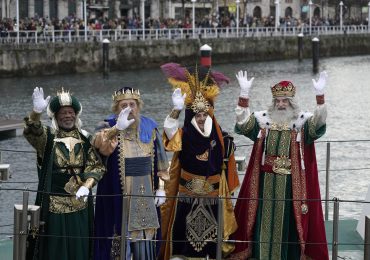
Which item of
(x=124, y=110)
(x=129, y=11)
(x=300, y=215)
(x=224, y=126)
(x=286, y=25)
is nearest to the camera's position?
(x=124, y=110)

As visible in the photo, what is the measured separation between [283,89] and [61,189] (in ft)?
7.14

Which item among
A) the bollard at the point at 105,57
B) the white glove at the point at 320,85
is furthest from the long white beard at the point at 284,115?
the bollard at the point at 105,57

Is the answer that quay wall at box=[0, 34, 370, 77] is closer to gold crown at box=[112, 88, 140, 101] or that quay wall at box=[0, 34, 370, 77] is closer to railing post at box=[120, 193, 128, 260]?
gold crown at box=[112, 88, 140, 101]

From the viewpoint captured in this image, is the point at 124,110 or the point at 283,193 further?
the point at 283,193

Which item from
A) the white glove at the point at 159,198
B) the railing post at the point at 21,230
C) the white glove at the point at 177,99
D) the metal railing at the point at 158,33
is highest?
the metal railing at the point at 158,33

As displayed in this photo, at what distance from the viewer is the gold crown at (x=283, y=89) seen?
27.8 ft

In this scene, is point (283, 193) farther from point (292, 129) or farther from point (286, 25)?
point (286, 25)

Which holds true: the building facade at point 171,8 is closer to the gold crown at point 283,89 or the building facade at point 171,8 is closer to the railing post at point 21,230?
the gold crown at point 283,89

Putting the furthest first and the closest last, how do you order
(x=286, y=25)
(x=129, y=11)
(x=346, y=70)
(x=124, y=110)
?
(x=129, y=11) < (x=286, y=25) < (x=346, y=70) < (x=124, y=110)

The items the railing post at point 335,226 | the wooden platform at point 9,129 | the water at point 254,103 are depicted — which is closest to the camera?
the railing post at point 335,226

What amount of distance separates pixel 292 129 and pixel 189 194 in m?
1.08

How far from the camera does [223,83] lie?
8.77 m

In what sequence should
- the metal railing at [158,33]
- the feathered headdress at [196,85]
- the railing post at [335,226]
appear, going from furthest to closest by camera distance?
the metal railing at [158,33]
the feathered headdress at [196,85]
the railing post at [335,226]

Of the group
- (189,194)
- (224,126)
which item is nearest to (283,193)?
(189,194)
